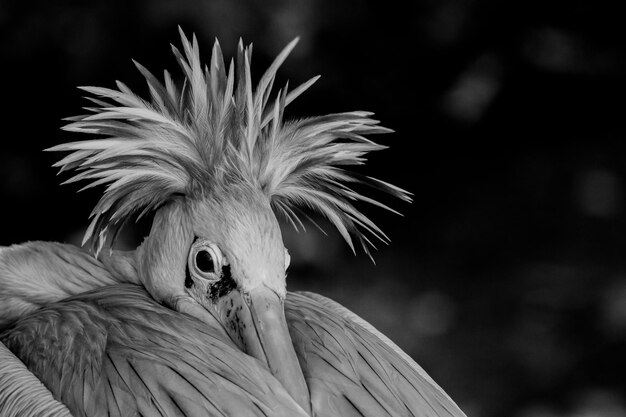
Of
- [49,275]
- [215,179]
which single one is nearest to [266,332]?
[215,179]

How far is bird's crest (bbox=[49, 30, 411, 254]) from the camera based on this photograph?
1.22m

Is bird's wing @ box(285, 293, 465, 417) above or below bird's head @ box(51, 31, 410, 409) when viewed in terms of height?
below

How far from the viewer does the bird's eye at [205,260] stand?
1.17 metres

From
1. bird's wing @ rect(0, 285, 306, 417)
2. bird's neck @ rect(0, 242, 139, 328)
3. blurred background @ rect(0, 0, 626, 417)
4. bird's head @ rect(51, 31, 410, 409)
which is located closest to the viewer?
bird's wing @ rect(0, 285, 306, 417)

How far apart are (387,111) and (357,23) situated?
19 centimetres

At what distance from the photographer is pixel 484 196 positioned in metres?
2.01

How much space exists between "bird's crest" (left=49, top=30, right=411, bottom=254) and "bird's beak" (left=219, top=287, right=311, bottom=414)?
0.17 metres

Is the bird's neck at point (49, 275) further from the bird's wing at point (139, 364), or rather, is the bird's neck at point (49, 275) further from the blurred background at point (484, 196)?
the blurred background at point (484, 196)

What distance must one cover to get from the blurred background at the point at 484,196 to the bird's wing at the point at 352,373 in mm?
781

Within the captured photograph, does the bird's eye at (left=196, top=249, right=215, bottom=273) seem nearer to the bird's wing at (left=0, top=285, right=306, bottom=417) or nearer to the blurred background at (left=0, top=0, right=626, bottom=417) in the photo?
the bird's wing at (left=0, top=285, right=306, bottom=417)

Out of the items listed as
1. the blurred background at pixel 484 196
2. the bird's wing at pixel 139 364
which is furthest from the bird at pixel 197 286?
the blurred background at pixel 484 196

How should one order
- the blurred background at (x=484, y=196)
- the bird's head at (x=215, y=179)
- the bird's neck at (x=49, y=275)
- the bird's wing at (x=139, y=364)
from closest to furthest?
the bird's wing at (x=139, y=364), the bird's head at (x=215, y=179), the bird's neck at (x=49, y=275), the blurred background at (x=484, y=196)

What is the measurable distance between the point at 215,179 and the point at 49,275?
0.32 meters

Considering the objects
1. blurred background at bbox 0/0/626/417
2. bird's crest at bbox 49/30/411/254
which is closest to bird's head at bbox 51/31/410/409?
bird's crest at bbox 49/30/411/254
